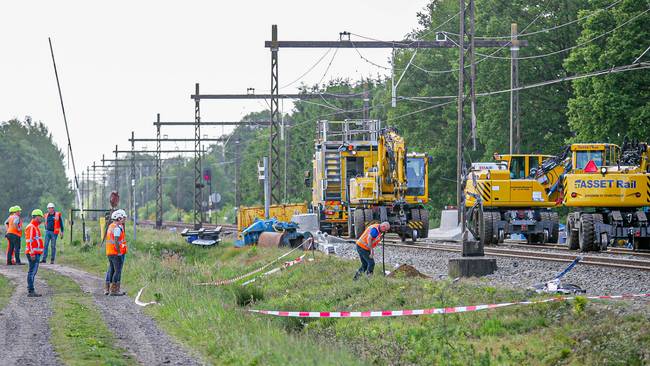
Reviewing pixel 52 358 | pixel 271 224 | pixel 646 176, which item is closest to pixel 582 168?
pixel 646 176

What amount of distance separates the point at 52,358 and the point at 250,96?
4578cm

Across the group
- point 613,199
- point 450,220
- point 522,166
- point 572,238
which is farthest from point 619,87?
point 613,199

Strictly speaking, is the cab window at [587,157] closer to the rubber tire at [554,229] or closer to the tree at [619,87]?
the rubber tire at [554,229]

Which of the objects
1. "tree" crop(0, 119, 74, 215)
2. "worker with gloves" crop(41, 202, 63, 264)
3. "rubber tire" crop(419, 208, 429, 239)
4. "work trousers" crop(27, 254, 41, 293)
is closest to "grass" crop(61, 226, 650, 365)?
"work trousers" crop(27, 254, 41, 293)

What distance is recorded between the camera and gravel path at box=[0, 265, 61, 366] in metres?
13.5

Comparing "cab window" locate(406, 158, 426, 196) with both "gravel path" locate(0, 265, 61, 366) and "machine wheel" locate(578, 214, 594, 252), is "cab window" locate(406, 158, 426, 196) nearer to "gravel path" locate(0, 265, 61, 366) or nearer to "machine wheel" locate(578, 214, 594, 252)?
"machine wheel" locate(578, 214, 594, 252)

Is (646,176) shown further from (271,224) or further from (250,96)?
(250,96)

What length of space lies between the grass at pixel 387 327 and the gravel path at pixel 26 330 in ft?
6.23

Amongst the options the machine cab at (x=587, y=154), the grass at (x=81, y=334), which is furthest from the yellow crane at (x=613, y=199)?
the grass at (x=81, y=334)

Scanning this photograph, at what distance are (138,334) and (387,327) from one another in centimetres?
362

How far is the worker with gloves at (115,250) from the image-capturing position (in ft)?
73.5

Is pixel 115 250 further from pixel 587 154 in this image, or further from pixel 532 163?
pixel 532 163

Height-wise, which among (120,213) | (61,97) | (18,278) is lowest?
(18,278)

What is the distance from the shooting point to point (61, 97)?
3023 cm
